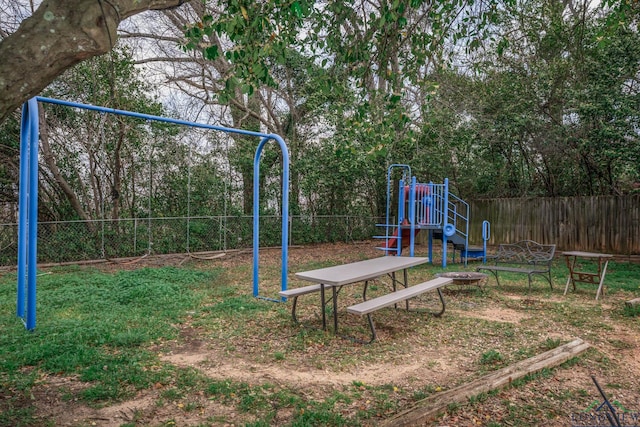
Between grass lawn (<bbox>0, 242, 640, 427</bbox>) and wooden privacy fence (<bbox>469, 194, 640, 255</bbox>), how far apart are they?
5174 mm

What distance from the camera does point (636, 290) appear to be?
7527mm

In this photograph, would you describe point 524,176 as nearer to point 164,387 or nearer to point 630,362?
point 630,362

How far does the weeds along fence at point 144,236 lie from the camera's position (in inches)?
364

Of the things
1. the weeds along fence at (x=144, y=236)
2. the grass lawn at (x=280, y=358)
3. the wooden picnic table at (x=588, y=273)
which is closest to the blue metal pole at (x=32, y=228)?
the grass lawn at (x=280, y=358)

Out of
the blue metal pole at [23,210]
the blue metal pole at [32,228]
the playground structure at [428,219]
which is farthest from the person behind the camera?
the playground structure at [428,219]

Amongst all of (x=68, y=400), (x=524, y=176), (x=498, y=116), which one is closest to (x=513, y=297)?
(x=68, y=400)

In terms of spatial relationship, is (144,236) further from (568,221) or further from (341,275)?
(568,221)

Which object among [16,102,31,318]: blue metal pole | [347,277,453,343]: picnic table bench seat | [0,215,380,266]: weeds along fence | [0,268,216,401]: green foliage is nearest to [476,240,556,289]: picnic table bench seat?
[347,277,453,343]: picnic table bench seat

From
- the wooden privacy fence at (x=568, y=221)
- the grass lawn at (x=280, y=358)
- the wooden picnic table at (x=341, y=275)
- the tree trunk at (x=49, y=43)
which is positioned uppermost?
the tree trunk at (x=49, y=43)

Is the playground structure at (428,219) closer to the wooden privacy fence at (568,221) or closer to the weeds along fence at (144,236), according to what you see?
the wooden privacy fence at (568,221)

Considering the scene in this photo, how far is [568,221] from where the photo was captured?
1256 cm

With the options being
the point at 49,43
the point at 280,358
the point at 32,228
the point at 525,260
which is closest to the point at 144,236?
the point at 32,228

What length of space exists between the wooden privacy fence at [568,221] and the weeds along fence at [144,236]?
6.40 meters

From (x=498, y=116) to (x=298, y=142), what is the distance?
6.58 metres
